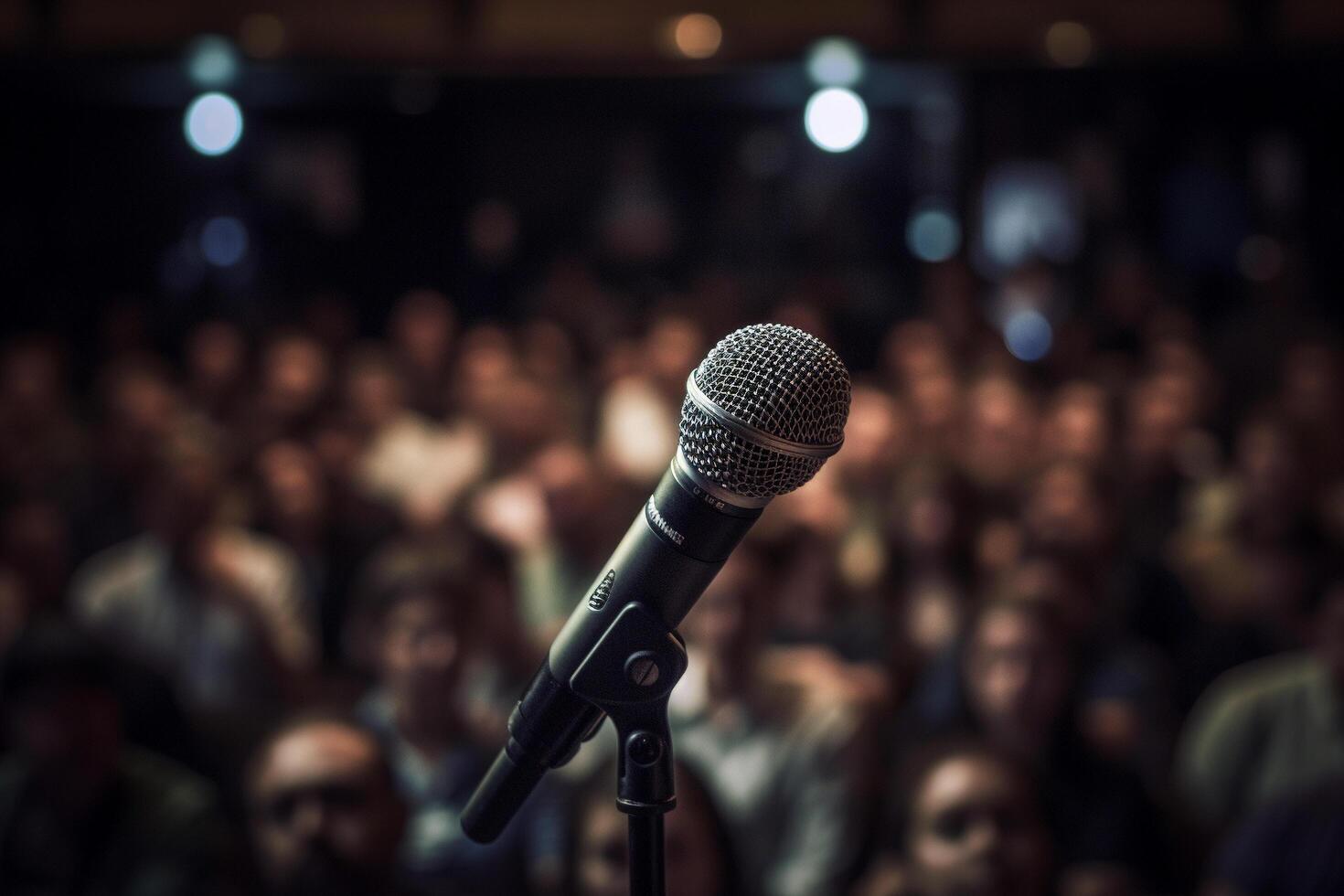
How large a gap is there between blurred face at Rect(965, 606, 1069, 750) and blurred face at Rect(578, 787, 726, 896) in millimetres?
1039

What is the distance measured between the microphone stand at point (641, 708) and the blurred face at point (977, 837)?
59.4 inches

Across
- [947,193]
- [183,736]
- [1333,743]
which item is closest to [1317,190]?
[947,193]

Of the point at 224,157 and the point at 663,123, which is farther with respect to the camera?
the point at 663,123

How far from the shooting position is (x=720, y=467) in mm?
1200

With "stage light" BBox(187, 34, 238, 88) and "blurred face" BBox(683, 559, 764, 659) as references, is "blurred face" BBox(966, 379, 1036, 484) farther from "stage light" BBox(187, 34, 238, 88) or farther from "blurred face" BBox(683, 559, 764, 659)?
"stage light" BBox(187, 34, 238, 88)

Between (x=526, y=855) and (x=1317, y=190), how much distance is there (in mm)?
8981

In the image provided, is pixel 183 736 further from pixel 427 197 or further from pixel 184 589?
pixel 427 197

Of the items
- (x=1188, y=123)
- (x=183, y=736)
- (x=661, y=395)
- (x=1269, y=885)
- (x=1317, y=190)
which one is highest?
(x=1188, y=123)

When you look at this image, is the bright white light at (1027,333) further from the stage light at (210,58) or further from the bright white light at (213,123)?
the bright white light at (213,123)

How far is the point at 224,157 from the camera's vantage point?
33.6 ft

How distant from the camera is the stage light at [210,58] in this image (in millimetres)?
8594

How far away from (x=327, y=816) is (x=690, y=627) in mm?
1325

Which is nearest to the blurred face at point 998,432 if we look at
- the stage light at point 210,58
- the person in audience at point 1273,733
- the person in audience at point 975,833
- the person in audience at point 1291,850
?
the person in audience at point 1273,733

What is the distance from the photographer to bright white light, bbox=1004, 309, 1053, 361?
9086 millimetres
